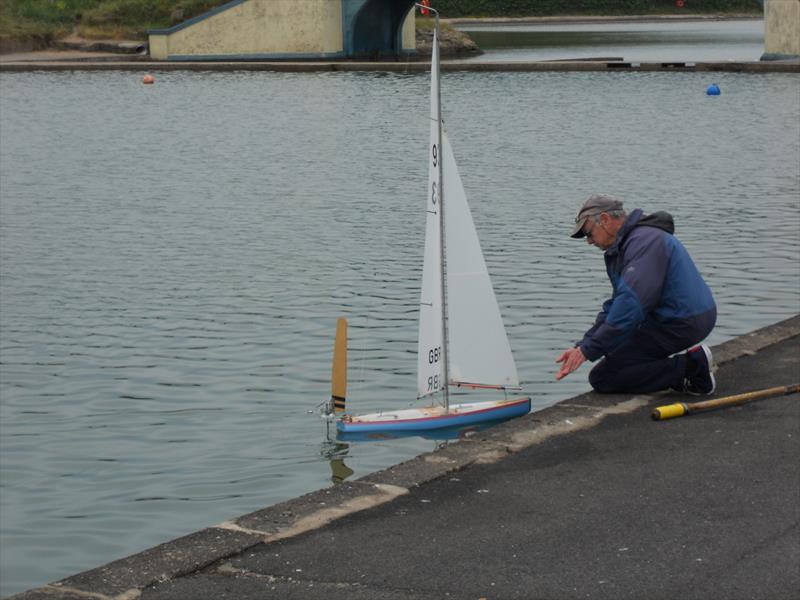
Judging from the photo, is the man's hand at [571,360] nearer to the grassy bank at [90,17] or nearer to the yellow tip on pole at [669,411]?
the yellow tip on pole at [669,411]

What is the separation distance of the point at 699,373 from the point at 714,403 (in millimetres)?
402

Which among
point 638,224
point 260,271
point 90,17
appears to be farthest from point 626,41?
point 638,224

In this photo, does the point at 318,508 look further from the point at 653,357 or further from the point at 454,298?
the point at 454,298

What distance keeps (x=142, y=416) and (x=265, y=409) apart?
1190 millimetres

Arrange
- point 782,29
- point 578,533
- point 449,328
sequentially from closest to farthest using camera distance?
point 578,533 < point 449,328 < point 782,29

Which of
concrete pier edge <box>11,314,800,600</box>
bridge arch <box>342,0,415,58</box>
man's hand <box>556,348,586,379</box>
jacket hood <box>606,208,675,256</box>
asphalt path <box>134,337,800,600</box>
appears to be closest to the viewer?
asphalt path <box>134,337,800,600</box>

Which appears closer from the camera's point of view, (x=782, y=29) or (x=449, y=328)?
(x=449, y=328)

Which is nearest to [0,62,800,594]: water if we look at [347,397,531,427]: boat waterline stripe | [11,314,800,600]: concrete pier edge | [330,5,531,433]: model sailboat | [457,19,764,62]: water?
[347,397,531,427]: boat waterline stripe

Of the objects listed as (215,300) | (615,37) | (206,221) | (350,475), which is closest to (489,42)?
(615,37)

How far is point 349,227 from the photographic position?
81.7ft

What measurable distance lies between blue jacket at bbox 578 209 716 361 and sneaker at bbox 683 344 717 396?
27 cm

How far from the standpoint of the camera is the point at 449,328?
481 inches

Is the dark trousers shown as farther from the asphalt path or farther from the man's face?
the asphalt path

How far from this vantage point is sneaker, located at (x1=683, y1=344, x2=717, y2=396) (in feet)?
34.0
